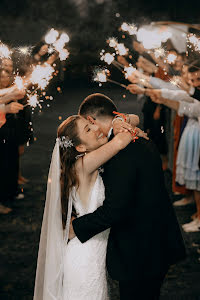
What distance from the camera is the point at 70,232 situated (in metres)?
1.76

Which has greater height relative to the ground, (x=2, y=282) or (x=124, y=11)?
(x=124, y=11)

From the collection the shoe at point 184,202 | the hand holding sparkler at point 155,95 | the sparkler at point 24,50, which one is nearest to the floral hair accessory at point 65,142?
the shoe at point 184,202

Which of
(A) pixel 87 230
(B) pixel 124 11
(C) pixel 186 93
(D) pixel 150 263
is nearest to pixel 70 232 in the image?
(A) pixel 87 230

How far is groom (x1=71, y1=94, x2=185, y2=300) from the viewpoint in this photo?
1526 millimetres

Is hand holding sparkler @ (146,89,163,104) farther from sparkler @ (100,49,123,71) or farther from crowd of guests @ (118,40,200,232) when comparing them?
sparkler @ (100,49,123,71)

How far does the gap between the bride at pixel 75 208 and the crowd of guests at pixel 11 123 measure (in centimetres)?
208

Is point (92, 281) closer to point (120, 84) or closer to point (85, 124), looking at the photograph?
point (85, 124)

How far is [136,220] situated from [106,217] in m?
0.15

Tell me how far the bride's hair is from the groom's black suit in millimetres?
165

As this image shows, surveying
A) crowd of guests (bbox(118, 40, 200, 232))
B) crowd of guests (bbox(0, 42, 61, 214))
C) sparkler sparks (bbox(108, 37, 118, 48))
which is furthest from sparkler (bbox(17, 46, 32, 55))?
sparkler sparks (bbox(108, 37, 118, 48))

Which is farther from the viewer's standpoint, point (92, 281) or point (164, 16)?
point (164, 16)

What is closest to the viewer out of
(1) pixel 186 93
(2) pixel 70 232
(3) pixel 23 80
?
(2) pixel 70 232

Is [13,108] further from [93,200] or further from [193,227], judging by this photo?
[93,200]

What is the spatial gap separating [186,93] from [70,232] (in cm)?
216
